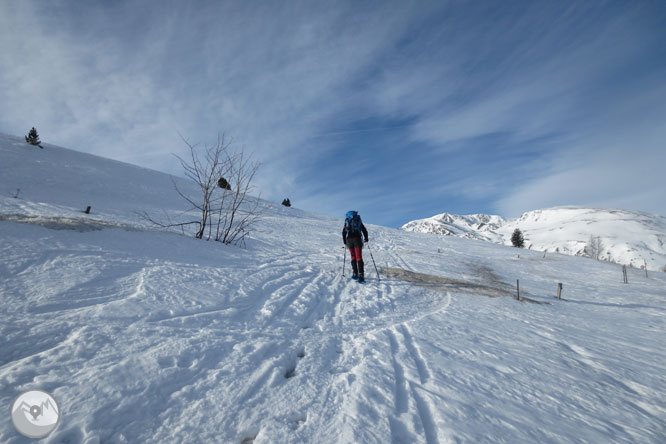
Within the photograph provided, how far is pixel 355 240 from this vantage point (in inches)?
286

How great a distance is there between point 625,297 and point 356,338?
1160 cm

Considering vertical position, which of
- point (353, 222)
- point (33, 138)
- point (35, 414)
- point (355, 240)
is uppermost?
point (33, 138)

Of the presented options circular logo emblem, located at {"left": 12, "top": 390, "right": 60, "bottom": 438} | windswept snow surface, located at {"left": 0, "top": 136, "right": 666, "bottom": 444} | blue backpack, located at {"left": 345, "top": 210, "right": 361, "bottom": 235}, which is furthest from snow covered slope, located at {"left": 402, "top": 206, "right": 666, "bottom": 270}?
circular logo emblem, located at {"left": 12, "top": 390, "right": 60, "bottom": 438}

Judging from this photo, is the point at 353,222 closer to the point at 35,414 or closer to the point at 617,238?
the point at 35,414

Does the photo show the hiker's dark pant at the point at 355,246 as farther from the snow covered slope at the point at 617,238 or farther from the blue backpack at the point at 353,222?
the snow covered slope at the point at 617,238

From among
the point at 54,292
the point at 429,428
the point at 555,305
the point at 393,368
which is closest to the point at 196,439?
the point at 429,428

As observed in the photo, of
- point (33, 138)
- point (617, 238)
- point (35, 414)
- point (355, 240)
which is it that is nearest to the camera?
point (35, 414)

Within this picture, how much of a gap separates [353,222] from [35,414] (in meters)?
6.49

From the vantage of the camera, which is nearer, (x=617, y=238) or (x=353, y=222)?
(x=353, y=222)

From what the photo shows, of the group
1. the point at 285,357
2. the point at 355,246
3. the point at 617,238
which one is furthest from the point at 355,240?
the point at 617,238

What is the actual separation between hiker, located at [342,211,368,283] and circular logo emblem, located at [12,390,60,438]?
5.96 meters

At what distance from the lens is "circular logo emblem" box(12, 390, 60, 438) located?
1711mm

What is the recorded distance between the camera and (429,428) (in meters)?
2.03

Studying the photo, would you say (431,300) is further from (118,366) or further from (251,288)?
(118,366)
